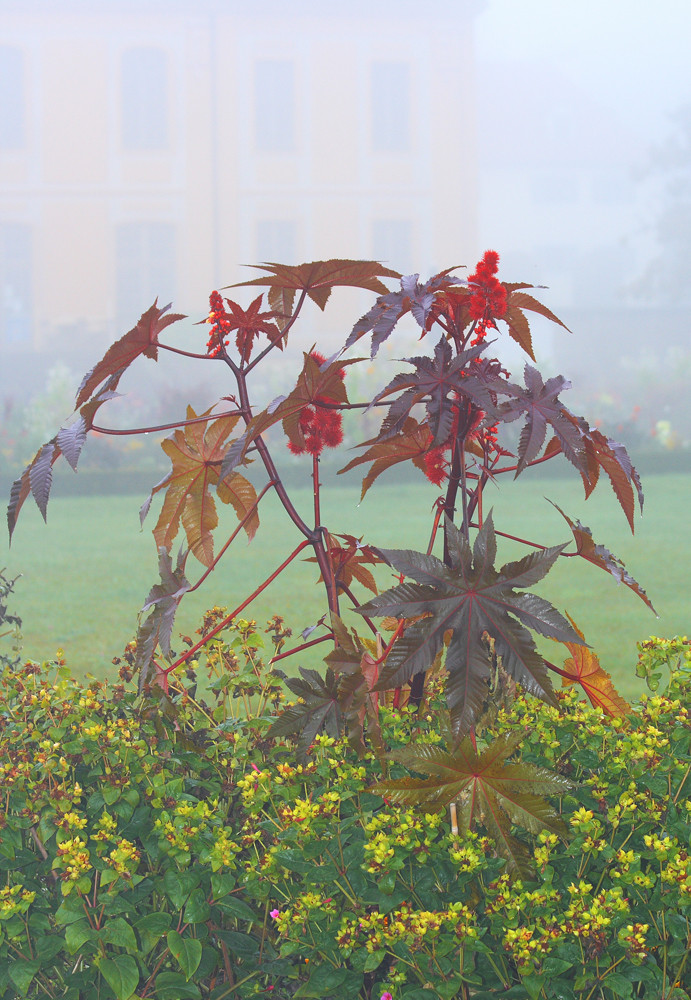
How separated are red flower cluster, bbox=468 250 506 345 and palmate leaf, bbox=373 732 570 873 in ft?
1.44

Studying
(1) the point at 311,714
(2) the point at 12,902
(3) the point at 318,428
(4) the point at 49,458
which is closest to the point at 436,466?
(3) the point at 318,428

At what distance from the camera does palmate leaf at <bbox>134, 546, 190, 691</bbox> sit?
103 centimetres

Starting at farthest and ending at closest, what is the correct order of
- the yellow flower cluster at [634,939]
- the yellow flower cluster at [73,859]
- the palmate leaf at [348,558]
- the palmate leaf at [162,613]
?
the palmate leaf at [348,558] → the palmate leaf at [162,613] → the yellow flower cluster at [73,859] → the yellow flower cluster at [634,939]

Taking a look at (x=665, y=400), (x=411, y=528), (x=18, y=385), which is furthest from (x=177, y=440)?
(x=18, y=385)

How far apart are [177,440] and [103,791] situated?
1.49 feet

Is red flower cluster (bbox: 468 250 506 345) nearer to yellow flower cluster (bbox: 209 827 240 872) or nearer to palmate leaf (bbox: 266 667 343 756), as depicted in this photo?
palmate leaf (bbox: 266 667 343 756)

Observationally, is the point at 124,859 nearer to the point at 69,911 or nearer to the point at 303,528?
the point at 69,911

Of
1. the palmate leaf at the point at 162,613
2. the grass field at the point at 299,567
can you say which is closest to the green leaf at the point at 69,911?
the palmate leaf at the point at 162,613

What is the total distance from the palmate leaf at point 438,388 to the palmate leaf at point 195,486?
0.33 metres

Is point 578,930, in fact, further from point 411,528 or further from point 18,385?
point 18,385

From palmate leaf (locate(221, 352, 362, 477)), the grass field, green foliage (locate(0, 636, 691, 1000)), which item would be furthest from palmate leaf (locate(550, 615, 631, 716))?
the grass field

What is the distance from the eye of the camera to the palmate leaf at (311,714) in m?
0.99

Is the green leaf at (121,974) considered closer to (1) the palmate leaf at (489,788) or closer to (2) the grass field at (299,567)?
(1) the palmate leaf at (489,788)

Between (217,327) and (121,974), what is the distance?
0.71 m
